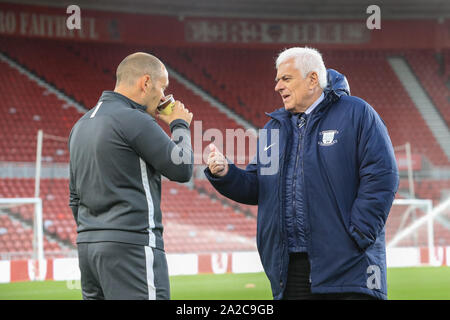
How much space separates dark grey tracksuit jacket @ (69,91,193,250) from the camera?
2.83 m

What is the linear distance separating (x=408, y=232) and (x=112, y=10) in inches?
443

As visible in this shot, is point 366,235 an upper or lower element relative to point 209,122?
lower

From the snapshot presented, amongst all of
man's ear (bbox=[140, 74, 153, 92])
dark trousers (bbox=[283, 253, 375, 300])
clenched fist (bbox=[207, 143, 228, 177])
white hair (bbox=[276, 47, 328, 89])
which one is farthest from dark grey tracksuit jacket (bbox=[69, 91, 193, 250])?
white hair (bbox=[276, 47, 328, 89])

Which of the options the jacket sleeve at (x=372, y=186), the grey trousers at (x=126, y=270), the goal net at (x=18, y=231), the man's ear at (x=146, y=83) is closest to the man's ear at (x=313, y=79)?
the jacket sleeve at (x=372, y=186)

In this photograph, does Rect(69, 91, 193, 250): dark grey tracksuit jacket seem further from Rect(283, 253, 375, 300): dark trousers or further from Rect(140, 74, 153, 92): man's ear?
Rect(283, 253, 375, 300): dark trousers

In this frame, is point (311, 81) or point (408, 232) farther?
point (408, 232)

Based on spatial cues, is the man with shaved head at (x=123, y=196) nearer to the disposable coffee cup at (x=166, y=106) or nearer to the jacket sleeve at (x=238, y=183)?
the disposable coffee cup at (x=166, y=106)

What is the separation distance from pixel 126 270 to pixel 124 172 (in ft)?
1.47

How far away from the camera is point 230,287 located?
32.6ft

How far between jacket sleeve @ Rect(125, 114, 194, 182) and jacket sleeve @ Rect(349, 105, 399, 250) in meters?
0.82

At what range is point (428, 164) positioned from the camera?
18.3 meters

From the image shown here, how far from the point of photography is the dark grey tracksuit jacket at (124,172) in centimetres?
283
